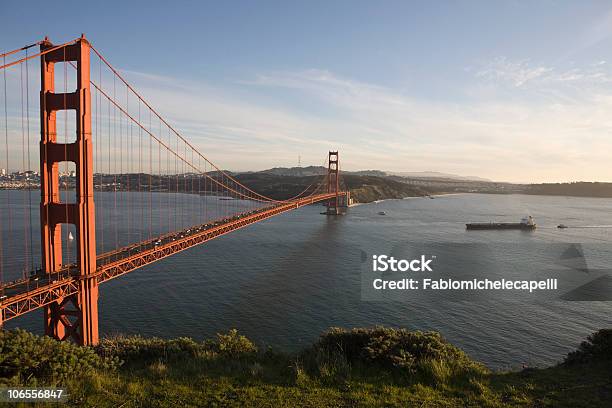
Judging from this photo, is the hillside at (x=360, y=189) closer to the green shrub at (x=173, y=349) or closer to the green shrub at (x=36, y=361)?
the green shrub at (x=173, y=349)

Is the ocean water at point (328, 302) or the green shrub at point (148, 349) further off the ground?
the green shrub at point (148, 349)

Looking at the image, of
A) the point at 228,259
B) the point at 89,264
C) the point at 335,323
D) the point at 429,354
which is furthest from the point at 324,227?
the point at 429,354

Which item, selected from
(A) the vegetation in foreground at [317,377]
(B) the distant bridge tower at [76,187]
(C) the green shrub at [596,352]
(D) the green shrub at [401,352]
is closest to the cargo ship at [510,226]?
(C) the green shrub at [596,352]

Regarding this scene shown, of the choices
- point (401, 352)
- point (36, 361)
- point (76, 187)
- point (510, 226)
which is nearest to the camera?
point (36, 361)

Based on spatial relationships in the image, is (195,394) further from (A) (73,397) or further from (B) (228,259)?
(B) (228,259)

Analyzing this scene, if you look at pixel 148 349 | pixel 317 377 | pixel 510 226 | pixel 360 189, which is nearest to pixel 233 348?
pixel 148 349

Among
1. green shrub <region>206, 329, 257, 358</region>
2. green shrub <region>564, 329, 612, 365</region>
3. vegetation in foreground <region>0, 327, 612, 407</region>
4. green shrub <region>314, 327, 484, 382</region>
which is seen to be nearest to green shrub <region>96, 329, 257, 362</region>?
green shrub <region>206, 329, 257, 358</region>

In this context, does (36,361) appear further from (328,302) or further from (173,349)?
(328,302)
